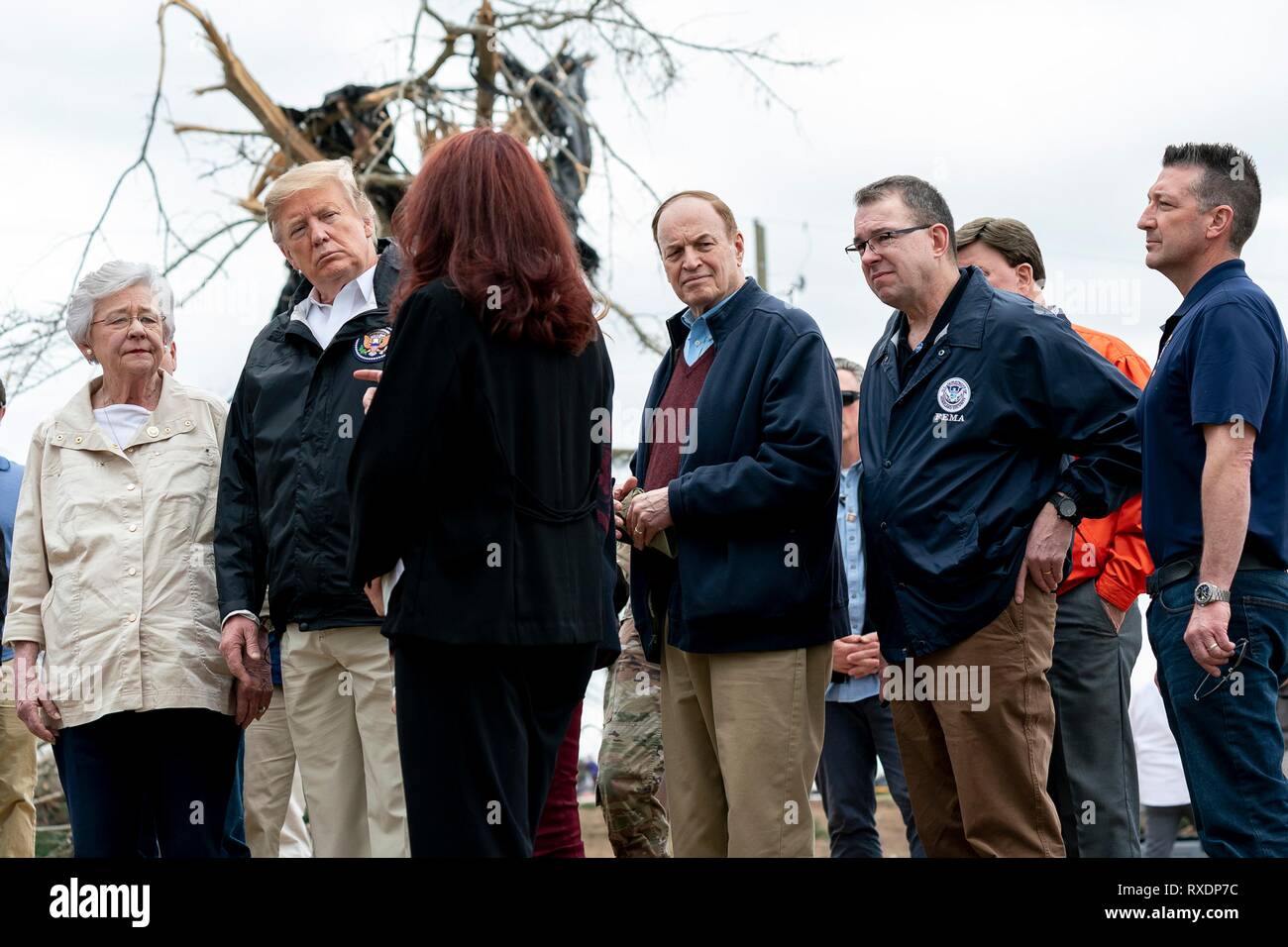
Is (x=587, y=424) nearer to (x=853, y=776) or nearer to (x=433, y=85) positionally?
(x=853, y=776)

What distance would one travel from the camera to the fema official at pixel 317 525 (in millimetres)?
3463

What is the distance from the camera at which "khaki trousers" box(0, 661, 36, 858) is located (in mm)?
4887

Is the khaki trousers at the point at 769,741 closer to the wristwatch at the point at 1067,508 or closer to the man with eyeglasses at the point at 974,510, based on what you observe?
the man with eyeglasses at the point at 974,510

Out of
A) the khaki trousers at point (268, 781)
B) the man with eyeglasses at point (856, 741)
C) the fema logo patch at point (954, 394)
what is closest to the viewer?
the fema logo patch at point (954, 394)

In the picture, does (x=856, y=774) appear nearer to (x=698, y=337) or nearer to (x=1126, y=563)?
(x=1126, y=563)

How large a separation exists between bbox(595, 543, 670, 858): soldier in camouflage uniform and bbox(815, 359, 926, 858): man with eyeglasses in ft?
2.45

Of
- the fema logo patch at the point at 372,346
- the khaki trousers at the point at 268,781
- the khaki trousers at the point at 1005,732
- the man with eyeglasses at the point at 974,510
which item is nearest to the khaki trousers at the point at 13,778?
the khaki trousers at the point at 268,781

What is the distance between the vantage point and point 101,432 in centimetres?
377

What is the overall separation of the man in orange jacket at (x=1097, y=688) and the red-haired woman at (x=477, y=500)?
176cm

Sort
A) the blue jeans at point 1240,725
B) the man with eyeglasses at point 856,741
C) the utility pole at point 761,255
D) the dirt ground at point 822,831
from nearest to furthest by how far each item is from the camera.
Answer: the blue jeans at point 1240,725
the man with eyeglasses at point 856,741
the dirt ground at point 822,831
the utility pole at point 761,255

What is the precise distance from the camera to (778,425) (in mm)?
3479

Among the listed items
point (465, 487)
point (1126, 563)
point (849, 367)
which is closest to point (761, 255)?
point (849, 367)

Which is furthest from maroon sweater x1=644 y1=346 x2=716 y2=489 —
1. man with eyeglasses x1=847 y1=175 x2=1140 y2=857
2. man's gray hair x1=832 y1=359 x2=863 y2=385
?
man's gray hair x1=832 y1=359 x2=863 y2=385
